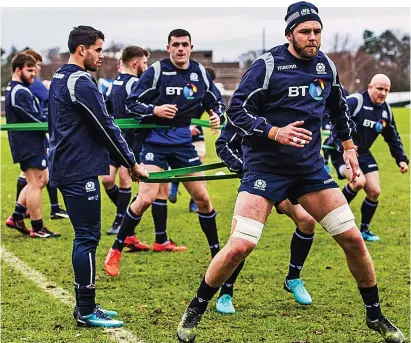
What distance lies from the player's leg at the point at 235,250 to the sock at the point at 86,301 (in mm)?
947

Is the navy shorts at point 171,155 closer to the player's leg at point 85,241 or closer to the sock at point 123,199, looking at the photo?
the sock at point 123,199

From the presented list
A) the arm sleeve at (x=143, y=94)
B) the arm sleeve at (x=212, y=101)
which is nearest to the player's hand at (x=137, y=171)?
the arm sleeve at (x=143, y=94)

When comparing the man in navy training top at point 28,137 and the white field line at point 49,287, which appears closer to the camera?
the white field line at point 49,287

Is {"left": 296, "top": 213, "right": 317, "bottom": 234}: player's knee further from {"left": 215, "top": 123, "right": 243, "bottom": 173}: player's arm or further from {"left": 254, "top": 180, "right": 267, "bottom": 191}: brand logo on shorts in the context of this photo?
{"left": 254, "top": 180, "right": 267, "bottom": 191}: brand logo on shorts

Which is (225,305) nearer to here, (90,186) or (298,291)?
(298,291)

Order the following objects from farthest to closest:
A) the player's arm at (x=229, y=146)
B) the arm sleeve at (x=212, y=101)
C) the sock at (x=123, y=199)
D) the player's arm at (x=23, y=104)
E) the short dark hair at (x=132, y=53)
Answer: the sock at (x=123, y=199), the short dark hair at (x=132, y=53), the player's arm at (x=23, y=104), the arm sleeve at (x=212, y=101), the player's arm at (x=229, y=146)

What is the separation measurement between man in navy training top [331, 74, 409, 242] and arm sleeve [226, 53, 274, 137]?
470 centimetres

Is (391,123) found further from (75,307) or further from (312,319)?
(75,307)

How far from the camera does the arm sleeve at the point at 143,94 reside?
8.80 meters

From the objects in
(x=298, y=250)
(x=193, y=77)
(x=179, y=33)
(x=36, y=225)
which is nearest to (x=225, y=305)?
(x=298, y=250)

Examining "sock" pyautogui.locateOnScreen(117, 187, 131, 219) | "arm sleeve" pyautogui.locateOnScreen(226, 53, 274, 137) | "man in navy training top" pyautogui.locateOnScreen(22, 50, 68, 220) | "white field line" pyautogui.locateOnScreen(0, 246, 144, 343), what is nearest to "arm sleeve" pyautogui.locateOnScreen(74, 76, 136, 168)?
"arm sleeve" pyautogui.locateOnScreen(226, 53, 274, 137)

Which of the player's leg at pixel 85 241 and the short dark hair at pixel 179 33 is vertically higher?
the short dark hair at pixel 179 33

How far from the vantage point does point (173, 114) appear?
8727 millimetres

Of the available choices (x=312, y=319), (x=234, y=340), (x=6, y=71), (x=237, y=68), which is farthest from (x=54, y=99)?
(x=237, y=68)
